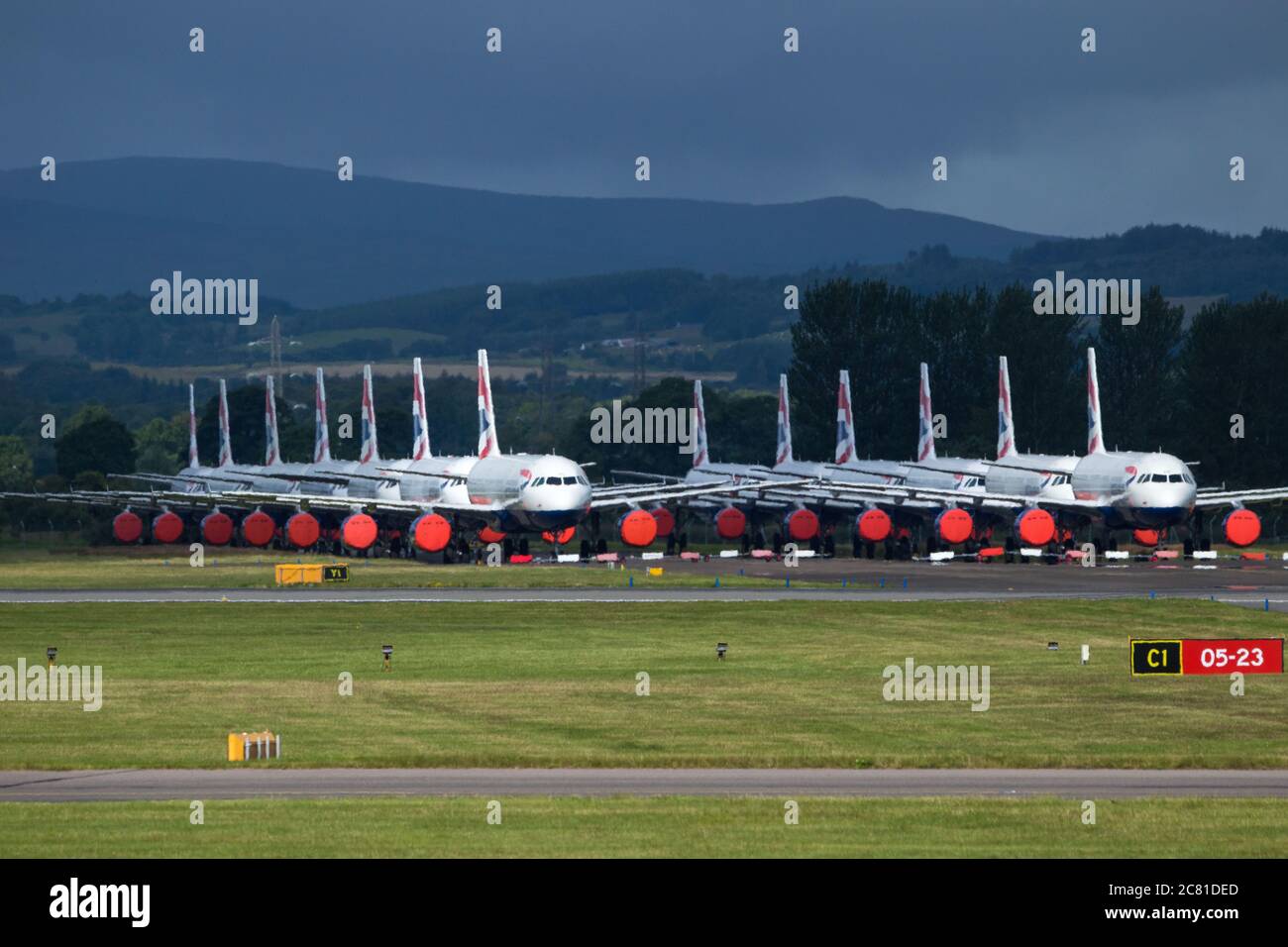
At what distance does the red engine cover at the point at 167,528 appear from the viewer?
13038cm

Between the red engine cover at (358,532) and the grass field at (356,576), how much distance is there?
3.48 feet

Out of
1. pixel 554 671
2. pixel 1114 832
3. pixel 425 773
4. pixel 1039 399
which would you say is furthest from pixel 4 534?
pixel 1114 832

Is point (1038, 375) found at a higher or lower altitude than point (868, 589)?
higher

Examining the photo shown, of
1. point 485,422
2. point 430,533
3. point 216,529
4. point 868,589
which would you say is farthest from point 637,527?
point 216,529

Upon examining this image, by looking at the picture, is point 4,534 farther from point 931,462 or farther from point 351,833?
point 351,833

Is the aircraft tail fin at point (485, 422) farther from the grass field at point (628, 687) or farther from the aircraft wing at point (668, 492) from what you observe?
the grass field at point (628, 687)

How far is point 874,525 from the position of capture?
108000 mm

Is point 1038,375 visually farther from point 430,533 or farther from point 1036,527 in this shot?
point 430,533

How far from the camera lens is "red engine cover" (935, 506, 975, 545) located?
101188 mm

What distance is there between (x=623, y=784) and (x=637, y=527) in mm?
67787

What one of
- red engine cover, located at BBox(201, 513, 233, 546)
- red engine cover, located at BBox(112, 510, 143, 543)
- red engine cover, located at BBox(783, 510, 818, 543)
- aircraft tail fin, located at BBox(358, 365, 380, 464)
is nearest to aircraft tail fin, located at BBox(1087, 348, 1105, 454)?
red engine cover, located at BBox(783, 510, 818, 543)

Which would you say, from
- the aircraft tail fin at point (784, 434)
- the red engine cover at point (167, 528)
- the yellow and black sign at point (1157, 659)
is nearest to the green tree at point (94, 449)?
the red engine cover at point (167, 528)

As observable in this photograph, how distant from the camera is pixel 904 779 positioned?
1268 inches

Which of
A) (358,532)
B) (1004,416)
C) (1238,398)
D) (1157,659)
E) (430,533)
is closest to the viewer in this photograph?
(1157,659)
